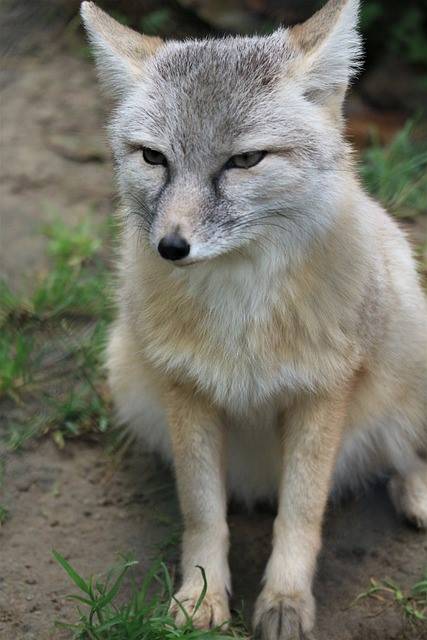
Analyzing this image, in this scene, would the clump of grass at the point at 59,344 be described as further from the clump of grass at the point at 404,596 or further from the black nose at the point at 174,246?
the black nose at the point at 174,246

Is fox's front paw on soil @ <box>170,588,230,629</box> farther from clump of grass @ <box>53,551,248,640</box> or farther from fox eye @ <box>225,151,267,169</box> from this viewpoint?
fox eye @ <box>225,151,267,169</box>

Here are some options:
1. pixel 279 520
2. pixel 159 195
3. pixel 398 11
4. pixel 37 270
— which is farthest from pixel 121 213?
pixel 398 11

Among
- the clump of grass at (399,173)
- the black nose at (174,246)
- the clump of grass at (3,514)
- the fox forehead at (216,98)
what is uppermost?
the fox forehead at (216,98)

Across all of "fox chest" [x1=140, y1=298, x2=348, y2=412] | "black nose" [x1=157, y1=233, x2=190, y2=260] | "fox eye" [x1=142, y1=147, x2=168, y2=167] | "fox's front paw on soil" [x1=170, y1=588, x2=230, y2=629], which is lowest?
"fox's front paw on soil" [x1=170, y1=588, x2=230, y2=629]

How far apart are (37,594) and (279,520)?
0.93 m

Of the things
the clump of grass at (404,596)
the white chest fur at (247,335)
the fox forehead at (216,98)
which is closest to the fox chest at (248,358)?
the white chest fur at (247,335)

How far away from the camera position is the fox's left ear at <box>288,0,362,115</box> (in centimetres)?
322

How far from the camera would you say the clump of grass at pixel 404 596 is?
3654 mm

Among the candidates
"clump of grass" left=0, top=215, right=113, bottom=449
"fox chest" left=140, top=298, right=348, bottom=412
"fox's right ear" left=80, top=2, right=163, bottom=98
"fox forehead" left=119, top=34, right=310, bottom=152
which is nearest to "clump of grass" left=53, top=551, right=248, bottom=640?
"fox chest" left=140, top=298, right=348, bottom=412

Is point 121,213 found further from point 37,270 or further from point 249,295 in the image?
point 37,270

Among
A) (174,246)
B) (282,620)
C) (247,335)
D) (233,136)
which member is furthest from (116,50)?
(282,620)

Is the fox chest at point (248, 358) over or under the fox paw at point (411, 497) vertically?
over

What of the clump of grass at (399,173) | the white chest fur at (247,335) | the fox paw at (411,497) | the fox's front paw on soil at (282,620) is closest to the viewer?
the white chest fur at (247,335)

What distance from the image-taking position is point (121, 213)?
144 inches
